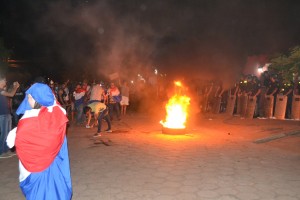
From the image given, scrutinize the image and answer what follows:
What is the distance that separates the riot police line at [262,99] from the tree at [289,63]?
2.92 feet

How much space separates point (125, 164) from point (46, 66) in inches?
769

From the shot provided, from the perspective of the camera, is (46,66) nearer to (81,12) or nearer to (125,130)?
(81,12)

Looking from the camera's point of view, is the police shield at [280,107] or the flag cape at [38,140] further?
the police shield at [280,107]

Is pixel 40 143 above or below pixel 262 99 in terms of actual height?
below

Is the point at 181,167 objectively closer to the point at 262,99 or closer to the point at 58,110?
the point at 58,110

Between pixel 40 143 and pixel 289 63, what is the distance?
10.5 m

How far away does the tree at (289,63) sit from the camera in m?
11.2

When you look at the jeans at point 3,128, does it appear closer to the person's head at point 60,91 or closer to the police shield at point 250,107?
the person's head at point 60,91

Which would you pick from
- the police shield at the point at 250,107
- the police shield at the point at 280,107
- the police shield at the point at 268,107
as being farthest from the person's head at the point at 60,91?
the police shield at the point at 280,107

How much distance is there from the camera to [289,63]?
1162 cm

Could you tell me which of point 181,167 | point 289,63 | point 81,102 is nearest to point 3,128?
point 181,167

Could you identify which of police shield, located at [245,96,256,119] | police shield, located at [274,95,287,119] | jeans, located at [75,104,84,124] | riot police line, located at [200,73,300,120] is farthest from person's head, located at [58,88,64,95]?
police shield, located at [274,95,287,119]

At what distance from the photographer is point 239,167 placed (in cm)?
628

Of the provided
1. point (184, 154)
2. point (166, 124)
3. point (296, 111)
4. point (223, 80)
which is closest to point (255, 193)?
point (184, 154)
